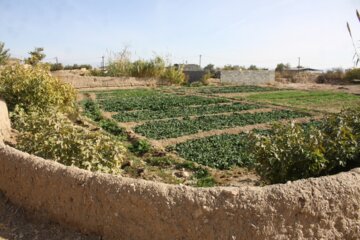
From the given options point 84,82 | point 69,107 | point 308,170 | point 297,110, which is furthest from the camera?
point 84,82

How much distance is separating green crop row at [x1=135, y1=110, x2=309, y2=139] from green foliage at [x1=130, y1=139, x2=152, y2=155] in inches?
39.1

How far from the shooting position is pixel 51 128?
6633 mm

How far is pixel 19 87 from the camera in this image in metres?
9.46

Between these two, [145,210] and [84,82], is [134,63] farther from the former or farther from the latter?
[145,210]

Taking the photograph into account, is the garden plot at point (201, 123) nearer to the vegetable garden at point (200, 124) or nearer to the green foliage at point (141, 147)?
the vegetable garden at point (200, 124)

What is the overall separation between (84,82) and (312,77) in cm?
2404

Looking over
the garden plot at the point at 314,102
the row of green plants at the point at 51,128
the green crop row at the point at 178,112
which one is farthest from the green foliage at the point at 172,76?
the row of green plants at the point at 51,128

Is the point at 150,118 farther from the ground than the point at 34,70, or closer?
closer

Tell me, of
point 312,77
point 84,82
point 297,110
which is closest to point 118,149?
point 297,110

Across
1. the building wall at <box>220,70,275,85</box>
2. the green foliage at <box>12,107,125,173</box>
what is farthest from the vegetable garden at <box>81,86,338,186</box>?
the building wall at <box>220,70,275,85</box>

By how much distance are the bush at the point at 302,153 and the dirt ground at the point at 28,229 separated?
7.78 feet

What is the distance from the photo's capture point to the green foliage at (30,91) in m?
9.48

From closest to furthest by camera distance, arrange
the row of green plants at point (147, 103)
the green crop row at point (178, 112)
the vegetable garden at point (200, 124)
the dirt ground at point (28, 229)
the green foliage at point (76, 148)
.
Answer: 1. the dirt ground at point (28, 229)
2. the green foliage at point (76, 148)
3. the vegetable garden at point (200, 124)
4. the green crop row at point (178, 112)
5. the row of green plants at point (147, 103)

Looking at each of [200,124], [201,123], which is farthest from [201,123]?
[200,124]
